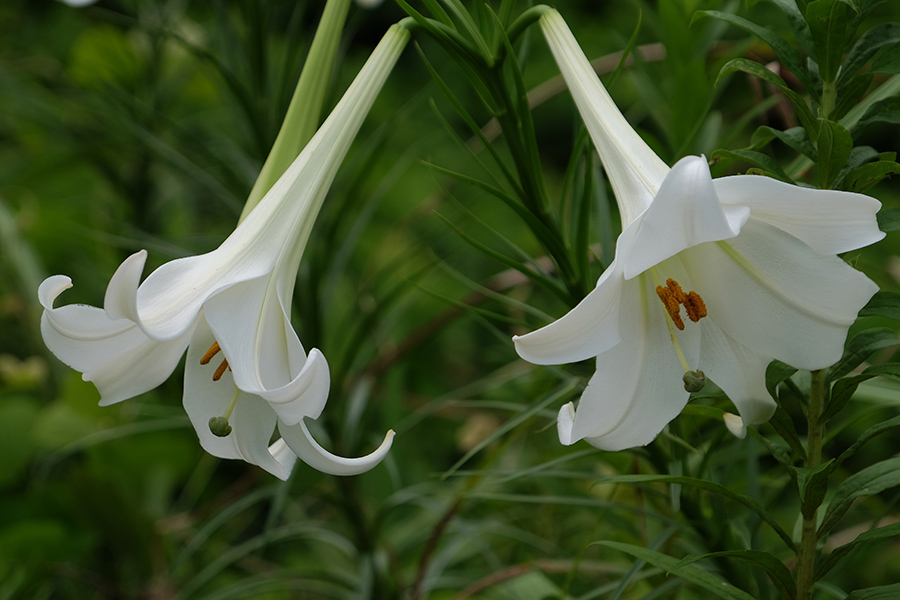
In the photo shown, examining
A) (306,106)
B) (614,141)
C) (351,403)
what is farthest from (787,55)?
→ (351,403)

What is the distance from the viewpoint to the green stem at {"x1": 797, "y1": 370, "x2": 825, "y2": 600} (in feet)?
1.69

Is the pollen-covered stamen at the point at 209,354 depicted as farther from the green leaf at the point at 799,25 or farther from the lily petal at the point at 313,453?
the green leaf at the point at 799,25

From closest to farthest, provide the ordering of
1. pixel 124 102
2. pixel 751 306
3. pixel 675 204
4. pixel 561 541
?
pixel 675 204
pixel 751 306
pixel 124 102
pixel 561 541

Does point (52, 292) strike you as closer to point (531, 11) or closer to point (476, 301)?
point (531, 11)

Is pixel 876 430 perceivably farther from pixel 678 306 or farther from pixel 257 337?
pixel 257 337

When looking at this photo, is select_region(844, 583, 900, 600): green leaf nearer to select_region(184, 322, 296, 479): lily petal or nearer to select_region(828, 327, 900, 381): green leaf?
select_region(828, 327, 900, 381): green leaf

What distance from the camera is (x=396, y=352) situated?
114 cm

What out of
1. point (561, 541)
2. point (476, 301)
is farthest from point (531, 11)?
point (561, 541)

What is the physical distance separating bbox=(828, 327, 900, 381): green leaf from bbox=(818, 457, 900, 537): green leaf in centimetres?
6

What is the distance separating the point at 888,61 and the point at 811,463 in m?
0.27

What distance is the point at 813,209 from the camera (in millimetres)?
438

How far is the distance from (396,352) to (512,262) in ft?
1.96

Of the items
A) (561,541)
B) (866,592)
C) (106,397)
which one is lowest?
(561,541)

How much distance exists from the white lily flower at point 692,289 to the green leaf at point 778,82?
2.8 inches
